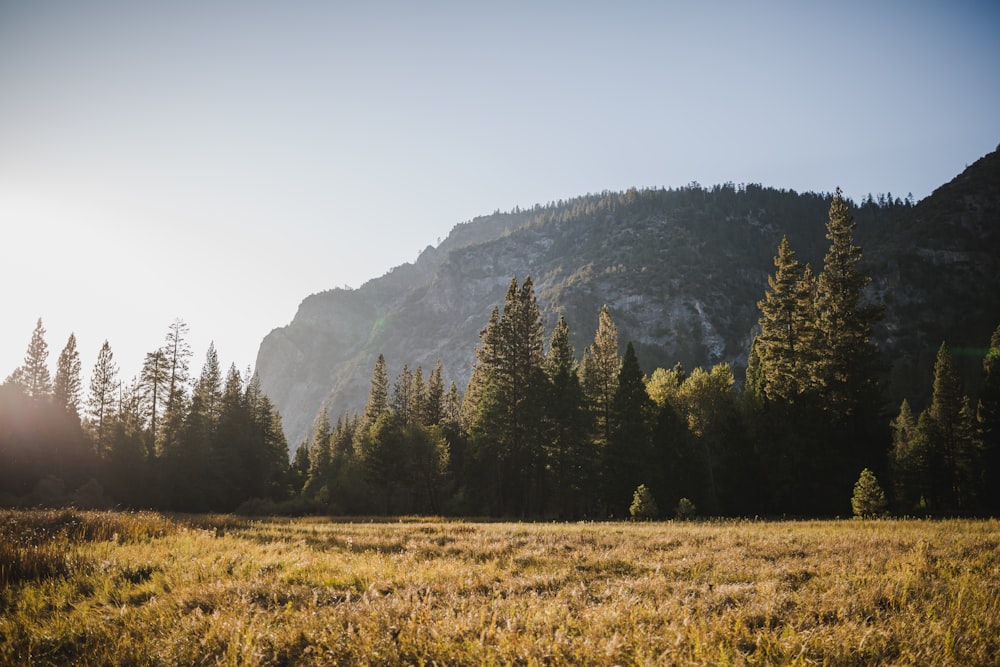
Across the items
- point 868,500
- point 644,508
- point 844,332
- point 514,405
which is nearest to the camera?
point 868,500

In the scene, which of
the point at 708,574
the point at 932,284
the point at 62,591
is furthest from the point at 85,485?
the point at 932,284

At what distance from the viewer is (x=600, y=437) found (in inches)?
1678

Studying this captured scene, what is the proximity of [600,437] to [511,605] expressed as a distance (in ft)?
124

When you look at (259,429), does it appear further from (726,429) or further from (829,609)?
(829,609)

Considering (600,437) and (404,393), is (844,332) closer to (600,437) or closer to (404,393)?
(600,437)

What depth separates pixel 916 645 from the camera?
4.88m

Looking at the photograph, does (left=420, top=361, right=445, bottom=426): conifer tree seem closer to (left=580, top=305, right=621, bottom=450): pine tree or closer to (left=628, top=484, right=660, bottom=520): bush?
(left=580, top=305, right=621, bottom=450): pine tree

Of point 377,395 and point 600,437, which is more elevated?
point 377,395

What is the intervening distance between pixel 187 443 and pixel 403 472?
75.1 ft

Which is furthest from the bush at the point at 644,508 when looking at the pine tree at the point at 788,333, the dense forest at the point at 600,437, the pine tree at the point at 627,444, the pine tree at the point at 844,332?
the pine tree at the point at 844,332

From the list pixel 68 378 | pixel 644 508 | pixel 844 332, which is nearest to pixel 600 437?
pixel 644 508

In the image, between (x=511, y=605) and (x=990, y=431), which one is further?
(x=990, y=431)

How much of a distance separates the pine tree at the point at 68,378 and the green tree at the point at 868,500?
249 ft

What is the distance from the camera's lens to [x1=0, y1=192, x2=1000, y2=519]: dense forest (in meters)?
31.3
